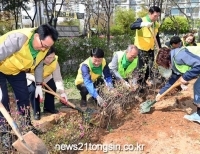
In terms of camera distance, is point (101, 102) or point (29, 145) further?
point (101, 102)

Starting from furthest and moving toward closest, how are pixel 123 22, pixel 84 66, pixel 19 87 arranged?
pixel 123 22 → pixel 84 66 → pixel 19 87

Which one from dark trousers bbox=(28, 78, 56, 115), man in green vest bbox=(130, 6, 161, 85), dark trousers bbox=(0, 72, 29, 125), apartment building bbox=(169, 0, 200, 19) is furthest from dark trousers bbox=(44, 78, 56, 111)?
apartment building bbox=(169, 0, 200, 19)

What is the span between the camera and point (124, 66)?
4672mm

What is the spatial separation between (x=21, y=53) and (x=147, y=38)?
267cm

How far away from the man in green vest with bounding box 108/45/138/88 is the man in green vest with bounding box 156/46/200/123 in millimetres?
775

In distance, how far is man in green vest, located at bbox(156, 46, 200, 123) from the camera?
3.53 meters

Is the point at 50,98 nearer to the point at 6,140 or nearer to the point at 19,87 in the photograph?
the point at 19,87

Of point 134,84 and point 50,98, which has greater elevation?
point 134,84

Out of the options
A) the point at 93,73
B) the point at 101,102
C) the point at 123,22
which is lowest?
the point at 123,22

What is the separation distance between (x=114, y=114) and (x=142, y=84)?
46.2 inches

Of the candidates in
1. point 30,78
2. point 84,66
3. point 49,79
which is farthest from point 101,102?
point 30,78

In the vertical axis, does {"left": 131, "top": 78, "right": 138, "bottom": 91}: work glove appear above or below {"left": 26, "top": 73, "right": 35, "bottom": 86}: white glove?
below

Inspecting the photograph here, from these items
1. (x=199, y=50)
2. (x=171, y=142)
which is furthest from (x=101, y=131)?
(x=199, y=50)

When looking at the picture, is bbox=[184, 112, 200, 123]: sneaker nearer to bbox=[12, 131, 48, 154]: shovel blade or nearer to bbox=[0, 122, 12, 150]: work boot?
bbox=[12, 131, 48, 154]: shovel blade
